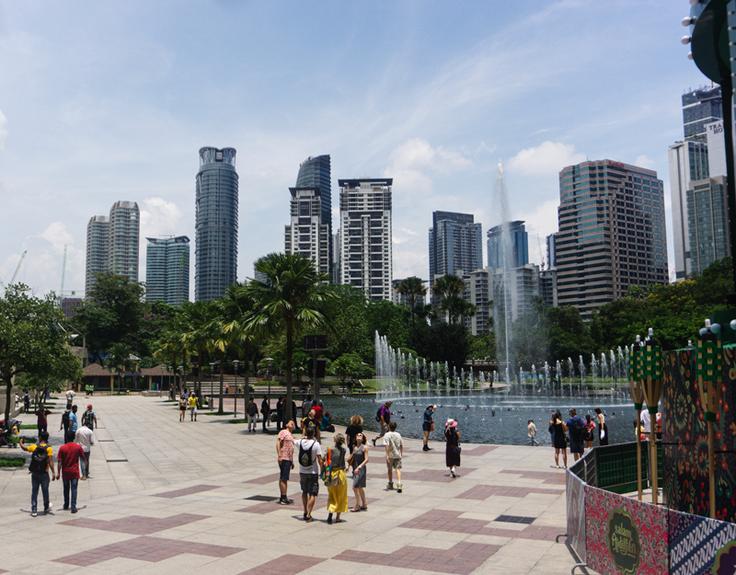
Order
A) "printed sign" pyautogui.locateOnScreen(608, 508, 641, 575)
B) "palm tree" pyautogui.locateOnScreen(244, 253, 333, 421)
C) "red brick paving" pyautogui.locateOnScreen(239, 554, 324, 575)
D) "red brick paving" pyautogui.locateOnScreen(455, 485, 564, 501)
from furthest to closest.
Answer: "palm tree" pyautogui.locateOnScreen(244, 253, 333, 421)
"red brick paving" pyautogui.locateOnScreen(455, 485, 564, 501)
"red brick paving" pyautogui.locateOnScreen(239, 554, 324, 575)
"printed sign" pyautogui.locateOnScreen(608, 508, 641, 575)

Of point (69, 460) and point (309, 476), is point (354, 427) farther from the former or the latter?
point (69, 460)

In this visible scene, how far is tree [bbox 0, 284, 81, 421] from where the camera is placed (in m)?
22.9

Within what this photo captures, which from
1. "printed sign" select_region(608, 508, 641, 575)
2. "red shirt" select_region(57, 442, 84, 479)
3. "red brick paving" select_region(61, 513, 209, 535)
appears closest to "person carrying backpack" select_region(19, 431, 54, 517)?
"red shirt" select_region(57, 442, 84, 479)

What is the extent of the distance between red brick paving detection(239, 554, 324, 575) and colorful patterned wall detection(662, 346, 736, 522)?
607cm

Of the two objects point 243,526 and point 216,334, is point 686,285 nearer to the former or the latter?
point 216,334

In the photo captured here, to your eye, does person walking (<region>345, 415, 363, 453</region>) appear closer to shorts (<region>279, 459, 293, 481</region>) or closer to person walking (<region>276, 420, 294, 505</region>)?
person walking (<region>276, 420, 294, 505</region>)

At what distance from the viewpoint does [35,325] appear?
951 inches

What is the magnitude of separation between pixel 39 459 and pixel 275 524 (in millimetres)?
5360

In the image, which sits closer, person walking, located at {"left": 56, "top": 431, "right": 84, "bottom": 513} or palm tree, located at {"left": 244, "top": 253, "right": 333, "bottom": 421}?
person walking, located at {"left": 56, "top": 431, "right": 84, "bottom": 513}

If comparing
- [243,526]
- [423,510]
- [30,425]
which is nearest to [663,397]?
[423,510]

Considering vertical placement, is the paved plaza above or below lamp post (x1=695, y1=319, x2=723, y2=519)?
below

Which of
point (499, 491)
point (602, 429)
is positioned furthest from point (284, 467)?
point (602, 429)

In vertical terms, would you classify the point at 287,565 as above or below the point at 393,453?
below

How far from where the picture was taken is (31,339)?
76.4ft
